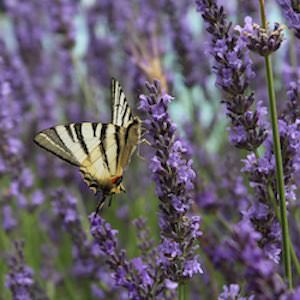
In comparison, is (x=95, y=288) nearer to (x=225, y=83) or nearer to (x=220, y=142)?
(x=225, y=83)

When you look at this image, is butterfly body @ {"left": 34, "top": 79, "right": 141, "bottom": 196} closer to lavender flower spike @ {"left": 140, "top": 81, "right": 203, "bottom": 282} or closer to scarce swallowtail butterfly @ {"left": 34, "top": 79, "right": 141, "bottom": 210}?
scarce swallowtail butterfly @ {"left": 34, "top": 79, "right": 141, "bottom": 210}

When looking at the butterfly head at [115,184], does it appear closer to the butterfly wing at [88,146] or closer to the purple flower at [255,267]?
the butterfly wing at [88,146]

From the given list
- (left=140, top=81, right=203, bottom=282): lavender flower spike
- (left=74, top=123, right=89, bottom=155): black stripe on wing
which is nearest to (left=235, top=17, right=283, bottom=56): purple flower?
(left=140, top=81, right=203, bottom=282): lavender flower spike

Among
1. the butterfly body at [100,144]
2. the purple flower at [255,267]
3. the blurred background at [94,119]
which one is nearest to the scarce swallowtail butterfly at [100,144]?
the butterfly body at [100,144]

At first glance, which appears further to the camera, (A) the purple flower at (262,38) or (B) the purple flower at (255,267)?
(A) the purple flower at (262,38)

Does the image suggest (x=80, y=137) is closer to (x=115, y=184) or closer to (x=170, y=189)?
(x=115, y=184)

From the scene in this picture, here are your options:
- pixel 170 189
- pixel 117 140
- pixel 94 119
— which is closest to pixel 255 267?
pixel 170 189

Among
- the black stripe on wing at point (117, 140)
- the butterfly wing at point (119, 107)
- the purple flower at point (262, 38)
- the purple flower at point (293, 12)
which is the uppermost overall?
the purple flower at point (293, 12)
